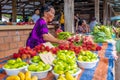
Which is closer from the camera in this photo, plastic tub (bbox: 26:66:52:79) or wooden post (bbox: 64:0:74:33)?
plastic tub (bbox: 26:66:52:79)

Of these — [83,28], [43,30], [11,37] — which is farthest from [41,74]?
[83,28]

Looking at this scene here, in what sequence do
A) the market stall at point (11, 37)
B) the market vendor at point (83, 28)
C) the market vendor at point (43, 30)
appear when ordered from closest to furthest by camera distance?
the market vendor at point (43, 30), the market stall at point (11, 37), the market vendor at point (83, 28)

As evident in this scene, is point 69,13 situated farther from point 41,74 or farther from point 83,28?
point 41,74

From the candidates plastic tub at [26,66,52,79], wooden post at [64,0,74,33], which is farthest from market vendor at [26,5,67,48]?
wooden post at [64,0,74,33]

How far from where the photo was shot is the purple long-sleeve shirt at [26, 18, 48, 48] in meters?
3.22

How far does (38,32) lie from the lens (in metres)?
3.29

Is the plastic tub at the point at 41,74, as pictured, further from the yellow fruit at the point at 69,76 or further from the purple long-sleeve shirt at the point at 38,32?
the purple long-sleeve shirt at the point at 38,32

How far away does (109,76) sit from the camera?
6.97 ft

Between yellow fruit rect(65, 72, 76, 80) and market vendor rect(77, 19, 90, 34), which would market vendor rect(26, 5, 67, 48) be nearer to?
yellow fruit rect(65, 72, 76, 80)

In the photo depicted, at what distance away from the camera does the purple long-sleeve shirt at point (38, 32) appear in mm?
3221

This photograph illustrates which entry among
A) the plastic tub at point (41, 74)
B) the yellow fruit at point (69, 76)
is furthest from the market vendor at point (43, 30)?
the yellow fruit at point (69, 76)

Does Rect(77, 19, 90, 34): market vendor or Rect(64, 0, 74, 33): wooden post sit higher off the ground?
Rect(64, 0, 74, 33): wooden post

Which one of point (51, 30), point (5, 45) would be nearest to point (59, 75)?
point (5, 45)

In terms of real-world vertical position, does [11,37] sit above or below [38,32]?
below
